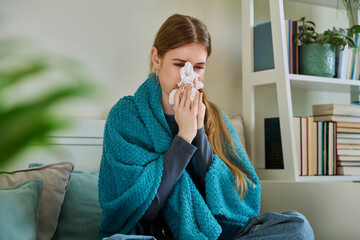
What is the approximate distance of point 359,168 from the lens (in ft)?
7.16

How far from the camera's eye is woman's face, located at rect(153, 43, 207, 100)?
4.81 feet

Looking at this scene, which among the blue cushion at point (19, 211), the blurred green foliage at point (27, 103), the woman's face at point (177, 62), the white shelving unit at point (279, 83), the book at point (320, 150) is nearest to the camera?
the blurred green foliage at point (27, 103)

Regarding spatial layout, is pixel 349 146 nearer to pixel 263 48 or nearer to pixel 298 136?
pixel 298 136

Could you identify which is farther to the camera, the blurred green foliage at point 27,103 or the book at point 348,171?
the book at point 348,171

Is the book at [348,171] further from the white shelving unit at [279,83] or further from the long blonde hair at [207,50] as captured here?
the long blonde hair at [207,50]

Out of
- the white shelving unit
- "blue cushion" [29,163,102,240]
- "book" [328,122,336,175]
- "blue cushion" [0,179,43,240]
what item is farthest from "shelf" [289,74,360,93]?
"blue cushion" [0,179,43,240]

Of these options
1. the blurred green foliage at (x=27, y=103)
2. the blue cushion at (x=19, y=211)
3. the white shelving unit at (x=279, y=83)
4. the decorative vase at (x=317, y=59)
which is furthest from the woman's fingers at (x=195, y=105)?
the blurred green foliage at (x=27, y=103)

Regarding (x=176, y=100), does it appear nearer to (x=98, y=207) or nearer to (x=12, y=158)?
(x=98, y=207)

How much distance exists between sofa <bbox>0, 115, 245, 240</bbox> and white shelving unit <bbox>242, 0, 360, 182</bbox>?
0.85 m

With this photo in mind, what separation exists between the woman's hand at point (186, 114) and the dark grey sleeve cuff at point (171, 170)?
0.10 feet

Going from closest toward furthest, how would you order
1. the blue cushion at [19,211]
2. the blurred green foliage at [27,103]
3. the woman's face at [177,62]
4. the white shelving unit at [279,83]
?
the blurred green foliage at [27,103]
the blue cushion at [19,211]
the woman's face at [177,62]
the white shelving unit at [279,83]

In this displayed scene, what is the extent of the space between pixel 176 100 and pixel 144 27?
0.80 metres

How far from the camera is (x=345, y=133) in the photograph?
217cm

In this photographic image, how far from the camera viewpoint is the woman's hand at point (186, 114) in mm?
1416
